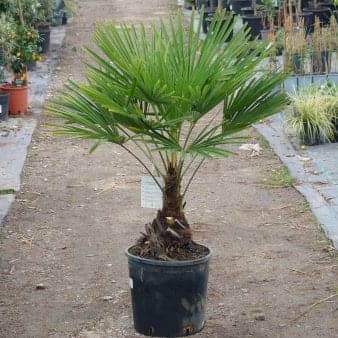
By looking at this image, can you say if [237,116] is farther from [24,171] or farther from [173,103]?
[24,171]

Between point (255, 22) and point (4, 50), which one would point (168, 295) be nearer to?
point (4, 50)

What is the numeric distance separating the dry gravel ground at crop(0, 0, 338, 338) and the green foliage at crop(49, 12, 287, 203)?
3.63 ft

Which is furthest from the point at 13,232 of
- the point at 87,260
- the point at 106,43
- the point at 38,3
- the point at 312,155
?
the point at 38,3

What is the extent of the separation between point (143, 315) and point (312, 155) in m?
4.64

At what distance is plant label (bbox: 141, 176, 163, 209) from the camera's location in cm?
511

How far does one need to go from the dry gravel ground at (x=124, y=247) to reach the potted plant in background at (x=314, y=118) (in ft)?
1.39

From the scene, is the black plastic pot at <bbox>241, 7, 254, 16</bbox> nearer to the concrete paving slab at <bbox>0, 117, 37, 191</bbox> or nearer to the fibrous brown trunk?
the concrete paving slab at <bbox>0, 117, 37, 191</bbox>

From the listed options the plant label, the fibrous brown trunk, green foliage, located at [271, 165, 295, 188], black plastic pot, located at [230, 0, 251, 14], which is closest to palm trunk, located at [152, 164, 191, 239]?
the fibrous brown trunk

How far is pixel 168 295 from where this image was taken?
16.1 ft

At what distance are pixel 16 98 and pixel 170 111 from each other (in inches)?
288

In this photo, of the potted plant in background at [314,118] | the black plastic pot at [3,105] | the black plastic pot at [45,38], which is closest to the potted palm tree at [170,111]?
the potted plant in background at [314,118]

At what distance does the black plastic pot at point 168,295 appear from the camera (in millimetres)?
4871

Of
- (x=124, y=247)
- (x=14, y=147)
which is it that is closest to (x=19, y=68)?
(x=14, y=147)

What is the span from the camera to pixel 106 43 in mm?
4816
